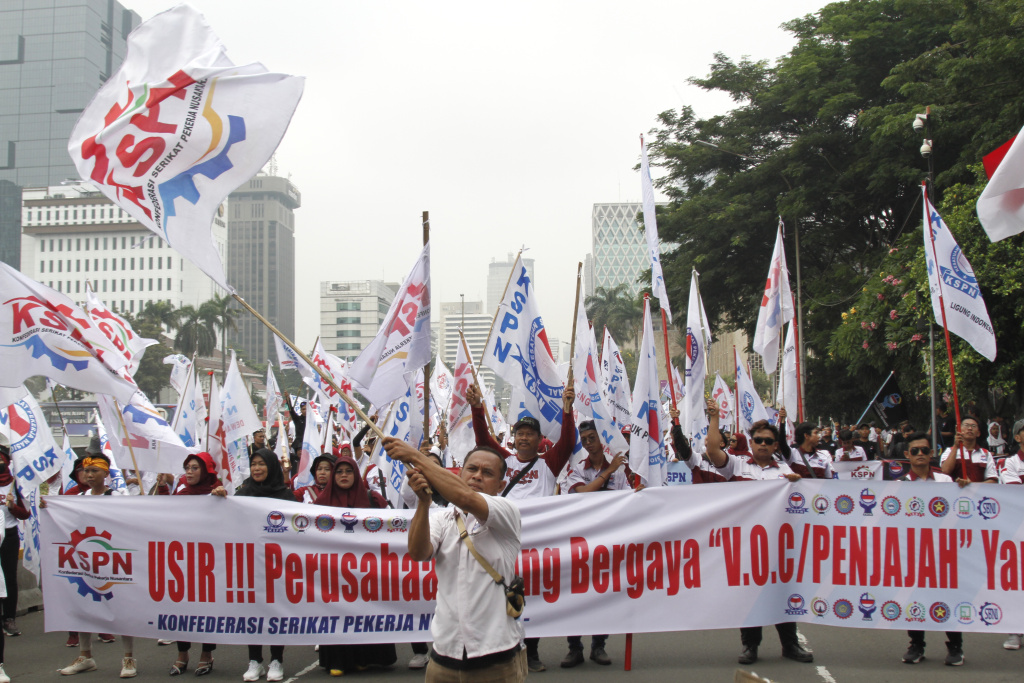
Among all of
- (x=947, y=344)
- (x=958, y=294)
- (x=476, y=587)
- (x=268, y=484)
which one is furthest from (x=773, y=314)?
(x=476, y=587)

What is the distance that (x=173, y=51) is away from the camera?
527 centimetres

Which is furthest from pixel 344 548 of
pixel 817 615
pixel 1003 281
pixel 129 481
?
pixel 1003 281

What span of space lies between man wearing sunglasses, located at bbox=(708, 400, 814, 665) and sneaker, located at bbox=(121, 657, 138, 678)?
4392mm

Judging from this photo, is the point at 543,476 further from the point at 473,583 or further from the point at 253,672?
the point at 473,583

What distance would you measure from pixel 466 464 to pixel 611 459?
4115 millimetres

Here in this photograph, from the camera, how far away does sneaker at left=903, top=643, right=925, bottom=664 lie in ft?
21.8

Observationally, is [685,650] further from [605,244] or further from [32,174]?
[605,244]

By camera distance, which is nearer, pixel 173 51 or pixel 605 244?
pixel 173 51

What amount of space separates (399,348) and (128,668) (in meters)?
3.45

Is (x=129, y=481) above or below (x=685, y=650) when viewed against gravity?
above

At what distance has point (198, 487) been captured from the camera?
710 centimetres

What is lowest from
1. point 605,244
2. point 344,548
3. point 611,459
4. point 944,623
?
point 944,623

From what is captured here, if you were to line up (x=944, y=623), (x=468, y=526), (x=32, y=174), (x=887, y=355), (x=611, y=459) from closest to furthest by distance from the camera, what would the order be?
(x=468, y=526) → (x=944, y=623) → (x=611, y=459) → (x=887, y=355) → (x=32, y=174)

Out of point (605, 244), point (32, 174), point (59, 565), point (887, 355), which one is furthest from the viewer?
point (605, 244)
